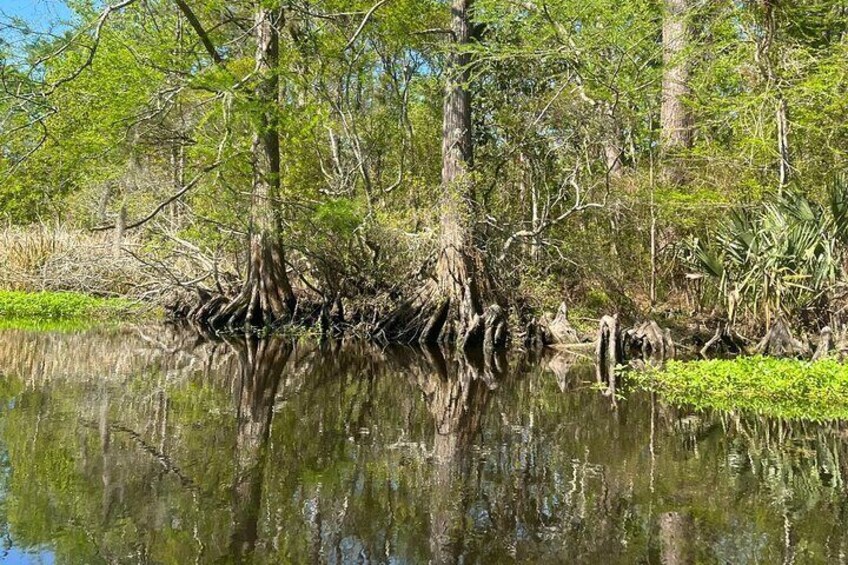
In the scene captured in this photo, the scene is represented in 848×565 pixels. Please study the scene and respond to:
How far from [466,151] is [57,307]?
9539 millimetres

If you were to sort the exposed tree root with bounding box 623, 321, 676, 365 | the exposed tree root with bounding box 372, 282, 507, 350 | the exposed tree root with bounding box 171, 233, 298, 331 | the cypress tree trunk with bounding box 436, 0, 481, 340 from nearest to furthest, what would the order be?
1. the exposed tree root with bounding box 623, 321, 676, 365
2. the exposed tree root with bounding box 372, 282, 507, 350
3. the cypress tree trunk with bounding box 436, 0, 481, 340
4. the exposed tree root with bounding box 171, 233, 298, 331

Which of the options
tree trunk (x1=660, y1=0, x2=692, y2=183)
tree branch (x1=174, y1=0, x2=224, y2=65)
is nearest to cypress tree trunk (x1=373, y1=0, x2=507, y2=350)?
tree trunk (x1=660, y1=0, x2=692, y2=183)

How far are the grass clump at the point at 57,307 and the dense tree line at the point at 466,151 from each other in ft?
4.91

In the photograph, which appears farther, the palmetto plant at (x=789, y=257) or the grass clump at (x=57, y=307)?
the grass clump at (x=57, y=307)

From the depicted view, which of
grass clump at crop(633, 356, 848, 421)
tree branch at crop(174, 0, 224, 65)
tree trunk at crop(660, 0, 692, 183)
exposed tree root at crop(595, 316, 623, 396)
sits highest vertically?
tree branch at crop(174, 0, 224, 65)

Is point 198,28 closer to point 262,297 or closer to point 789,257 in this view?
point 262,297

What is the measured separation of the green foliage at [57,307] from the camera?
641 inches

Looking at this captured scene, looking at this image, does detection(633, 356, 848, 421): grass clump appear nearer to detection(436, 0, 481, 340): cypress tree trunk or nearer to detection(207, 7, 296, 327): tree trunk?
detection(436, 0, 481, 340): cypress tree trunk

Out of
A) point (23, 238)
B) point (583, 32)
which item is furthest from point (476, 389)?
point (23, 238)

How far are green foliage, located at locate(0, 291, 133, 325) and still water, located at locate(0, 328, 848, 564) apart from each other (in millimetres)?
9157

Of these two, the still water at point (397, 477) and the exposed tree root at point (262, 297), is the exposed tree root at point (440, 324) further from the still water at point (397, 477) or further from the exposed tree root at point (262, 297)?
the still water at point (397, 477)

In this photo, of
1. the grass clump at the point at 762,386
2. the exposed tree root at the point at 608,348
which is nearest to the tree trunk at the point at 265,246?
the exposed tree root at the point at 608,348

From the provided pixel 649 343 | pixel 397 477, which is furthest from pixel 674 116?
pixel 397 477

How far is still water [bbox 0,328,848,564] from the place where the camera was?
3.47 metres
